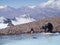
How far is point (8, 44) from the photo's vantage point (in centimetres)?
1983

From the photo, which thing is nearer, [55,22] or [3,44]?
[3,44]

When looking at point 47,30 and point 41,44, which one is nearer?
point 41,44

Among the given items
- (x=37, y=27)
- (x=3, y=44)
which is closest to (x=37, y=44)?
(x=3, y=44)

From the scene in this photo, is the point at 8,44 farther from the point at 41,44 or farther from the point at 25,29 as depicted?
the point at 25,29

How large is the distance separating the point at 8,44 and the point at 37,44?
315cm

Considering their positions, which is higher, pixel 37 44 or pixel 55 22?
pixel 55 22

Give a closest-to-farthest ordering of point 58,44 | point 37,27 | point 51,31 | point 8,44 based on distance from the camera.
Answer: point 58,44 → point 8,44 → point 51,31 → point 37,27

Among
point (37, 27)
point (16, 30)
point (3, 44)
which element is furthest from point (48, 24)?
point (3, 44)

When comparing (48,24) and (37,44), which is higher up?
(48,24)

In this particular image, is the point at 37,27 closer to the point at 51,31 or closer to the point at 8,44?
the point at 51,31

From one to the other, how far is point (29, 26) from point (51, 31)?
20.2ft

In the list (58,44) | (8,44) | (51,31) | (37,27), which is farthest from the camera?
(37,27)

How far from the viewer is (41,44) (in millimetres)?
18438

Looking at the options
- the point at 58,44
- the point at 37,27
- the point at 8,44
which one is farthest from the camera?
the point at 37,27
